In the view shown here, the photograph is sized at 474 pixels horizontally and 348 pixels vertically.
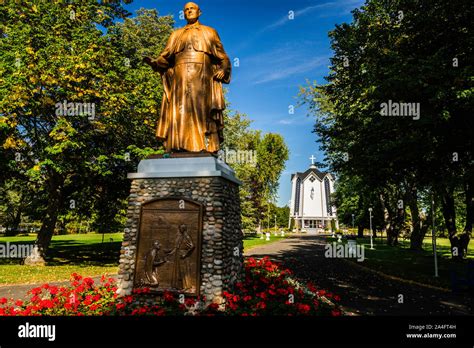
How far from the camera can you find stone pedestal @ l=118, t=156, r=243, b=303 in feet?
22.6

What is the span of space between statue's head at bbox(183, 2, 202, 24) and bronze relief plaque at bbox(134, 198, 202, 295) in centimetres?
487

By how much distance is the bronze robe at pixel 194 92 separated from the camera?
26.6 feet

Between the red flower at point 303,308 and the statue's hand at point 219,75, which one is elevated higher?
the statue's hand at point 219,75

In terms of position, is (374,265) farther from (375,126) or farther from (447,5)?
(447,5)

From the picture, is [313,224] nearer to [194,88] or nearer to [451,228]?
[451,228]

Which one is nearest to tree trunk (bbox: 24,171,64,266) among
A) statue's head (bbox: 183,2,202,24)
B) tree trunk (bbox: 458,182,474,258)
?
statue's head (bbox: 183,2,202,24)

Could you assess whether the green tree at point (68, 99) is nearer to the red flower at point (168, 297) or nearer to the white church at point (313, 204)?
the red flower at point (168, 297)

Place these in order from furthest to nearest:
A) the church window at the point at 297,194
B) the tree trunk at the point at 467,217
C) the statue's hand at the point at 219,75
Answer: the church window at the point at 297,194 < the tree trunk at the point at 467,217 < the statue's hand at the point at 219,75

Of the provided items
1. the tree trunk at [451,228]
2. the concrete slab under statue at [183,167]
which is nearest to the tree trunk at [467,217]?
the tree trunk at [451,228]

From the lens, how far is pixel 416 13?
42.2 feet

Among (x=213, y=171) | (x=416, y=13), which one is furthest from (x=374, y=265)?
(x=213, y=171)

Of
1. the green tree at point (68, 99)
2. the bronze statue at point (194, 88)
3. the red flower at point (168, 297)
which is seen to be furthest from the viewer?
the green tree at point (68, 99)

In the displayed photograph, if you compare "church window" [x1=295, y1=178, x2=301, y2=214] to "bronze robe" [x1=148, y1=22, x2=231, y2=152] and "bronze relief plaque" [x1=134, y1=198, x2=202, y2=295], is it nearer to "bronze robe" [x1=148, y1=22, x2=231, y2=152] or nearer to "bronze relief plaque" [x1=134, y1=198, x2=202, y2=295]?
"bronze robe" [x1=148, y1=22, x2=231, y2=152]

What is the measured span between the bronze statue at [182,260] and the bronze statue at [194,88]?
2193mm
